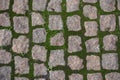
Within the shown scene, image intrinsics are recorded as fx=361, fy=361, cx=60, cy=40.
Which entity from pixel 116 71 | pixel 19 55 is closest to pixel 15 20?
pixel 19 55

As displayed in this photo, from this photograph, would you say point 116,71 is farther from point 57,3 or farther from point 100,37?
point 57,3

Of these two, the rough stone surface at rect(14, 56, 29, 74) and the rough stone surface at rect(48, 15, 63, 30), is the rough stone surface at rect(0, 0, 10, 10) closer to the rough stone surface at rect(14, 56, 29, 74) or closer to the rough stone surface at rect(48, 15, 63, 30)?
the rough stone surface at rect(48, 15, 63, 30)

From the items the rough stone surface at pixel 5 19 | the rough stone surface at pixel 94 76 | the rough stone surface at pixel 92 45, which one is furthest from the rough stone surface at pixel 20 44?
the rough stone surface at pixel 94 76

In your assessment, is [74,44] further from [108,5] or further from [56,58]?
[108,5]

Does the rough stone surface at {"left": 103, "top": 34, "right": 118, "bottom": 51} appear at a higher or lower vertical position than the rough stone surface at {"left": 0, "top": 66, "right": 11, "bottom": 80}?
higher

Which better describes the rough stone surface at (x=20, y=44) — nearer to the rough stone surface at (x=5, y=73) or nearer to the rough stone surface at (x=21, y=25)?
the rough stone surface at (x=21, y=25)

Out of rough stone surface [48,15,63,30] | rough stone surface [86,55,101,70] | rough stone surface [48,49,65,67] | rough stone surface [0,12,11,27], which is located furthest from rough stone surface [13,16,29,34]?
rough stone surface [86,55,101,70]
